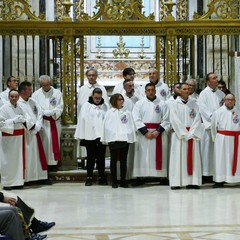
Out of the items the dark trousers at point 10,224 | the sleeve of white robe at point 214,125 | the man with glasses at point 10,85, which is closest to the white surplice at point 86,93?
the man with glasses at point 10,85

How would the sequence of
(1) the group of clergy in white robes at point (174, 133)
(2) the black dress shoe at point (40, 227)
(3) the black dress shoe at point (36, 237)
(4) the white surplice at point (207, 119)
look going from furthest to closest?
(4) the white surplice at point (207, 119)
(1) the group of clergy in white robes at point (174, 133)
(2) the black dress shoe at point (40, 227)
(3) the black dress shoe at point (36, 237)

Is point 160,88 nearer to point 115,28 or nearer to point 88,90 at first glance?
point 88,90

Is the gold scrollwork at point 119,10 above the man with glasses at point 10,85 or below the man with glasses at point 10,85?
above

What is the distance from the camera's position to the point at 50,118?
1365cm

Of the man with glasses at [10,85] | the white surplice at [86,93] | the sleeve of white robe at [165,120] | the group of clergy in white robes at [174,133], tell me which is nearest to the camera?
the group of clergy in white robes at [174,133]

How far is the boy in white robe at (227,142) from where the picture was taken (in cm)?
1290

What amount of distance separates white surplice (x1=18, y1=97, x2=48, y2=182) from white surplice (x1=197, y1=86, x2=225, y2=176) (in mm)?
2766

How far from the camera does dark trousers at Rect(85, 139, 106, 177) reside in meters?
13.2

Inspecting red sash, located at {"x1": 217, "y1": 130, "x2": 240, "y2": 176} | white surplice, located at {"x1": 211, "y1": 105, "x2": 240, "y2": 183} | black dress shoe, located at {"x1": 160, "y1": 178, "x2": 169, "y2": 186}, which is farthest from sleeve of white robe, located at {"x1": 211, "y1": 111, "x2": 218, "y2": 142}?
black dress shoe, located at {"x1": 160, "y1": 178, "x2": 169, "y2": 186}

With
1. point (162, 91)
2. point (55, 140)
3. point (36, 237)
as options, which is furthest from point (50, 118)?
point (36, 237)

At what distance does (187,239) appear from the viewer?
8.62 metres

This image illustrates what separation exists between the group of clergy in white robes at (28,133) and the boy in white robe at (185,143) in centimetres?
210

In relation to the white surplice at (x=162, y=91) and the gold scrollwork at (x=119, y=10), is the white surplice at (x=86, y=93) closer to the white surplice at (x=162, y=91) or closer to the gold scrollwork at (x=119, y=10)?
the white surplice at (x=162, y=91)

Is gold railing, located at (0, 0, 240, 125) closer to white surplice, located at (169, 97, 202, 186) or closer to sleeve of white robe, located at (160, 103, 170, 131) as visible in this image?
sleeve of white robe, located at (160, 103, 170, 131)
